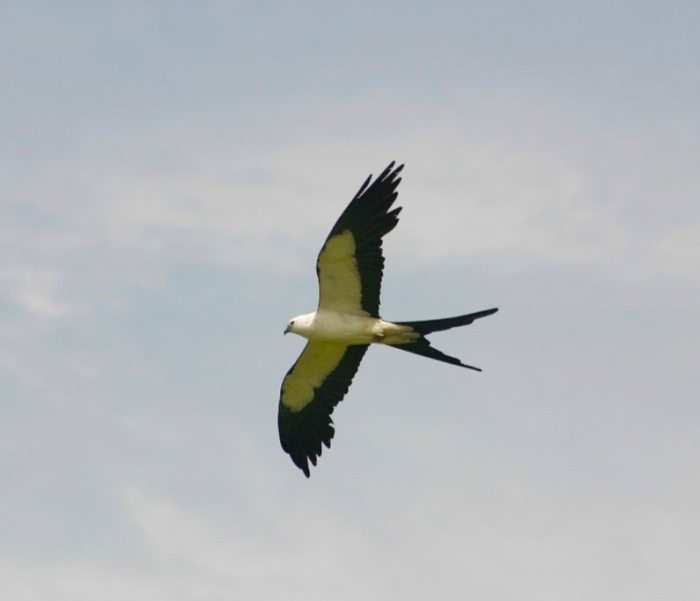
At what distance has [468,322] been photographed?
17875 mm

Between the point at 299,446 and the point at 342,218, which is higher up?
the point at 342,218

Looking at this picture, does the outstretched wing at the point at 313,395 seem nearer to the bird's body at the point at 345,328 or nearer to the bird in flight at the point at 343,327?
the bird in flight at the point at 343,327

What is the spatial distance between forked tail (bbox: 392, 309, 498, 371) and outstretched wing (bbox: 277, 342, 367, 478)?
3.45 ft

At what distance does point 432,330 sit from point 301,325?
70.2 inches

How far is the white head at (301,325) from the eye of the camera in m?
18.7

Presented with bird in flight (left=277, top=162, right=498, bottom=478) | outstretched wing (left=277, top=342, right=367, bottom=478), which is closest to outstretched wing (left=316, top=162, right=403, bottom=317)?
bird in flight (left=277, top=162, right=498, bottom=478)

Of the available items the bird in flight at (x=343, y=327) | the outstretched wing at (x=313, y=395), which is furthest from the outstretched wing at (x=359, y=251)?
the outstretched wing at (x=313, y=395)

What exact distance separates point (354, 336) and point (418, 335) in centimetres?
90

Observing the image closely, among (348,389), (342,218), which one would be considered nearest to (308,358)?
(348,389)

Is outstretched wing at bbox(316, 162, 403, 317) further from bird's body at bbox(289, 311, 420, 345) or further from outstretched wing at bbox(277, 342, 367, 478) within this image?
outstretched wing at bbox(277, 342, 367, 478)

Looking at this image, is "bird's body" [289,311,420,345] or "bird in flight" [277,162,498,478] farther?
"bird's body" [289,311,420,345]

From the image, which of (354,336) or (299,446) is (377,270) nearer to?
(354,336)

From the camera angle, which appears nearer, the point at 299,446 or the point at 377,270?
the point at 377,270

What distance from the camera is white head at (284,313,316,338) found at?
61.5ft
